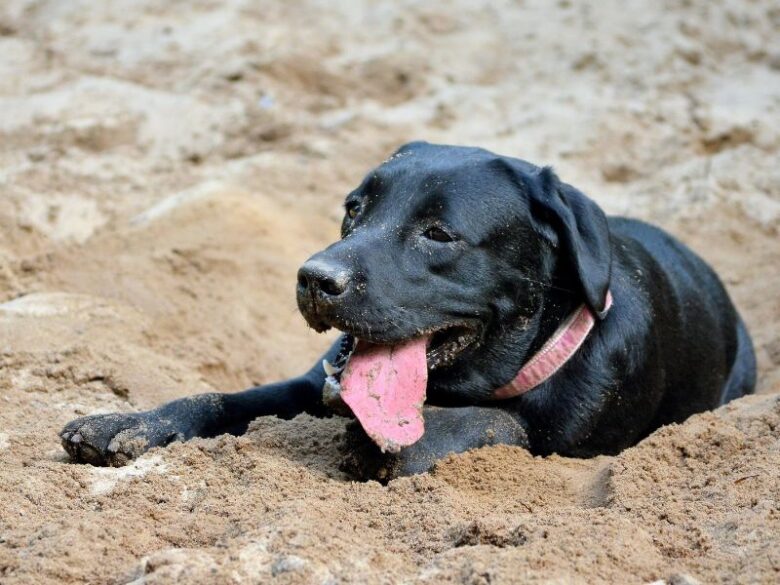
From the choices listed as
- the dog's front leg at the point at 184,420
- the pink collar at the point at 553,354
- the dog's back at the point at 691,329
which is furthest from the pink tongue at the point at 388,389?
the dog's back at the point at 691,329

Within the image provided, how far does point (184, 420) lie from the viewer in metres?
4.30

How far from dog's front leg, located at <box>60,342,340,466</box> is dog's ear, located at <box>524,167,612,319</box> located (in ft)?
3.32

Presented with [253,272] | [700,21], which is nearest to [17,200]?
[253,272]

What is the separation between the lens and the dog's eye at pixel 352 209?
4438 mm

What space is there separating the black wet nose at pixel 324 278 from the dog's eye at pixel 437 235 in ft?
1.38

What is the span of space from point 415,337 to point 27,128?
A: 4485 mm

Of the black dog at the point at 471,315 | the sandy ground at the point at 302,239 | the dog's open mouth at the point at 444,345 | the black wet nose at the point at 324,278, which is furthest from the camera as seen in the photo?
the dog's open mouth at the point at 444,345

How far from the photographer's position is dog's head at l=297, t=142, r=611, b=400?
400cm

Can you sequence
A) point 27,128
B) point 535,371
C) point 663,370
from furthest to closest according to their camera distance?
point 27,128, point 663,370, point 535,371

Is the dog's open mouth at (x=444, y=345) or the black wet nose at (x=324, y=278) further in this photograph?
the dog's open mouth at (x=444, y=345)

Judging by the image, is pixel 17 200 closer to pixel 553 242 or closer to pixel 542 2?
pixel 553 242

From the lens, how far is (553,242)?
14.1ft

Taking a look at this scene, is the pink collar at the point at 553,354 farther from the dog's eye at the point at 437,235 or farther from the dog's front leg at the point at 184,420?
the dog's front leg at the point at 184,420

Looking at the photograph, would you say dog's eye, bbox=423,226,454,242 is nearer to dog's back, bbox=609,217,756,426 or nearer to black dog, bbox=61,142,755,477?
black dog, bbox=61,142,755,477
